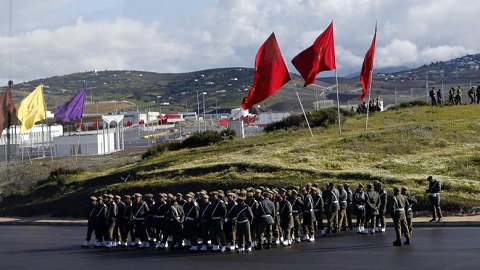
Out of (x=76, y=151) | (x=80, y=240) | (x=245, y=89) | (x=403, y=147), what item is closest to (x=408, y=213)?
(x=80, y=240)

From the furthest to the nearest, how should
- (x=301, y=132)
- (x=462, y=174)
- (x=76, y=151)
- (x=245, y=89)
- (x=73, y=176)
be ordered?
(x=245, y=89), (x=76, y=151), (x=301, y=132), (x=73, y=176), (x=462, y=174)

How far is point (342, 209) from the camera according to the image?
25984mm

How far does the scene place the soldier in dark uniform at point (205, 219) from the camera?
2289 cm

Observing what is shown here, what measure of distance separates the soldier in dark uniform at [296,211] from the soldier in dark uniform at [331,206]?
1.26 meters

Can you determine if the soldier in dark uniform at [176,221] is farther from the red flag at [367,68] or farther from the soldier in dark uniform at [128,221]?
the red flag at [367,68]

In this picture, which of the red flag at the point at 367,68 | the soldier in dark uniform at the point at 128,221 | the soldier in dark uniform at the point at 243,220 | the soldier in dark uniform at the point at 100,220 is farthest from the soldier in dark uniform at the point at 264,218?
the red flag at the point at 367,68

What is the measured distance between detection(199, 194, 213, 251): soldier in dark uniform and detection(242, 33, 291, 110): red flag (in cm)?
1492

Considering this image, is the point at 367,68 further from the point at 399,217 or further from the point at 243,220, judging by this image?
the point at 243,220

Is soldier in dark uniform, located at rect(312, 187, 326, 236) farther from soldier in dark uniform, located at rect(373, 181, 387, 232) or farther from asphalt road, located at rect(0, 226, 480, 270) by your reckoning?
soldier in dark uniform, located at rect(373, 181, 387, 232)

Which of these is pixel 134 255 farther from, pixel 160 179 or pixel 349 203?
pixel 160 179

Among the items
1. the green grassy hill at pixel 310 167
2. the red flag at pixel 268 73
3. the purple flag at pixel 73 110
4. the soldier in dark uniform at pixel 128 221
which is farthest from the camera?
the purple flag at pixel 73 110

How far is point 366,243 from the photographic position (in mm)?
22828

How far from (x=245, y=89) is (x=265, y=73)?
512 feet

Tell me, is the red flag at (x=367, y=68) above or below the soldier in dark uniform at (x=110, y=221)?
above
